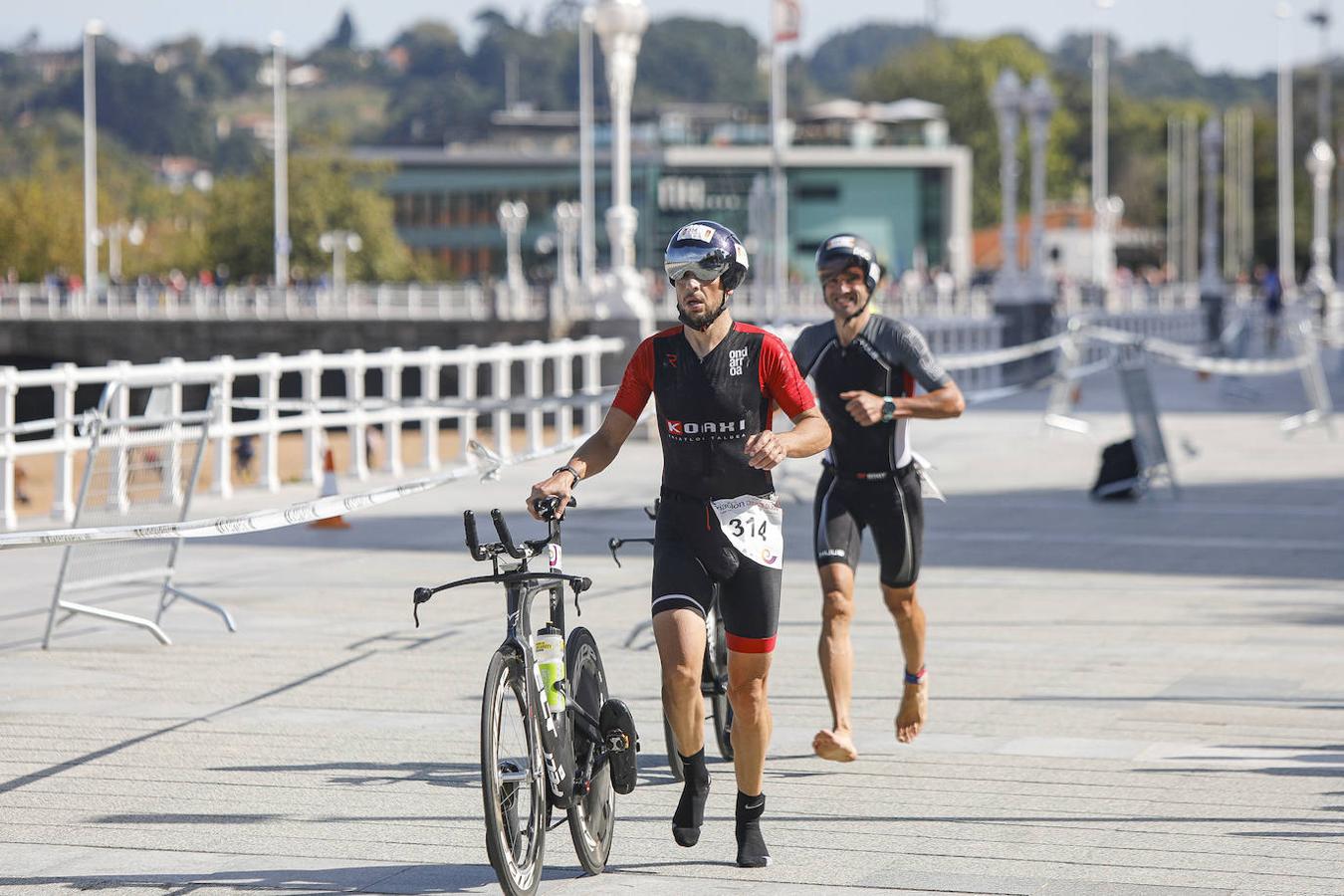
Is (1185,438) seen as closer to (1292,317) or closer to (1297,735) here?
(1297,735)

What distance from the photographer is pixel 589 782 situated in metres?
6.33

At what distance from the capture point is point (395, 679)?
9.83 meters

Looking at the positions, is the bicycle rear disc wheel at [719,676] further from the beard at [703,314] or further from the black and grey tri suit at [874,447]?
the beard at [703,314]

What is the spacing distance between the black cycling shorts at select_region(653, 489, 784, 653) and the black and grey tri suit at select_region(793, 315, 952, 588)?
1.70 m

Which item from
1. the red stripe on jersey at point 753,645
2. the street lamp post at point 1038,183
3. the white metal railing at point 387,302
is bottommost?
the red stripe on jersey at point 753,645

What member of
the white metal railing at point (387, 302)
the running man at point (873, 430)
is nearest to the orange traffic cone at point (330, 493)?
the running man at point (873, 430)

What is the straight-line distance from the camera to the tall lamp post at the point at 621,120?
970 inches

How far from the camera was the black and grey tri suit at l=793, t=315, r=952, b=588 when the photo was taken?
836 centimetres

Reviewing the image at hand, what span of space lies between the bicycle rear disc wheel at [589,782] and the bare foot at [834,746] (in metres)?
1.37

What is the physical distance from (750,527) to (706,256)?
0.81 m

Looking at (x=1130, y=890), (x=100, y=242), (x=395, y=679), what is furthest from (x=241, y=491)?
(x=100, y=242)

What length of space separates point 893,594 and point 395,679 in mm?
2549

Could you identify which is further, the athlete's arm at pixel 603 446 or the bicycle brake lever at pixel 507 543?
the athlete's arm at pixel 603 446

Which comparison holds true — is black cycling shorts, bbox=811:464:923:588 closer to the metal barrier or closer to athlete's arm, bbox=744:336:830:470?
athlete's arm, bbox=744:336:830:470
